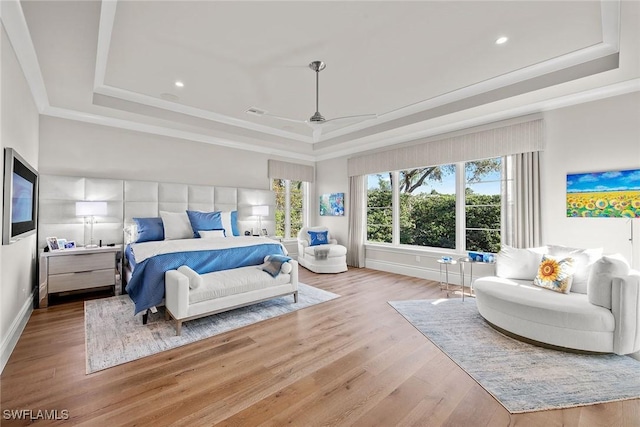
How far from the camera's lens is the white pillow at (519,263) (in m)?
3.31

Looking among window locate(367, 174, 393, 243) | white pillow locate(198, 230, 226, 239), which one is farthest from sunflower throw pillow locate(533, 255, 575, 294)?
white pillow locate(198, 230, 226, 239)

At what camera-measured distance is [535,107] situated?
3836 millimetres

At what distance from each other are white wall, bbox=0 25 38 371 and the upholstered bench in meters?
1.22

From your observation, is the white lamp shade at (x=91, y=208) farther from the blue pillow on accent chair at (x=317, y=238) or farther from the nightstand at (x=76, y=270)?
the blue pillow on accent chair at (x=317, y=238)

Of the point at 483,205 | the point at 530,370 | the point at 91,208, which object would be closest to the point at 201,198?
the point at 91,208

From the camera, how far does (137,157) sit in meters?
4.78

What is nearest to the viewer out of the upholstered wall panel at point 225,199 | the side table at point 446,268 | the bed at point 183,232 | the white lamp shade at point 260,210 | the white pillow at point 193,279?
the white pillow at point 193,279

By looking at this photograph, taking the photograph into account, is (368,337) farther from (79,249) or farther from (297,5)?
(79,249)

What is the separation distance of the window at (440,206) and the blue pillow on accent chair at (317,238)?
1.03m

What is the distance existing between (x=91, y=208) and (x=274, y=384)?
12.3ft

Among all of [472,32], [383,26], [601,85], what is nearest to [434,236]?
[601,85]

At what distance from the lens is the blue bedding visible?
3023 mm

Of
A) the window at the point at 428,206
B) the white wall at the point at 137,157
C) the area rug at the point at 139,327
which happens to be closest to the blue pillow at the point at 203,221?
the white wall at the point at 137,157

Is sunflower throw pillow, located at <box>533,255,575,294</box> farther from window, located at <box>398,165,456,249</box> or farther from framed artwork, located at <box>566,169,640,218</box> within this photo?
window, located at <box>398,165,456,249</box>
